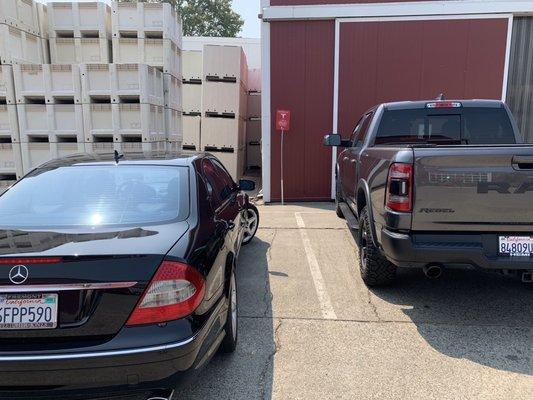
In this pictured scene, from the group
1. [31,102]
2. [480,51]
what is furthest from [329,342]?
[480,51]

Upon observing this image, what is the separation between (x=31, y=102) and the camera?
22.1 feet

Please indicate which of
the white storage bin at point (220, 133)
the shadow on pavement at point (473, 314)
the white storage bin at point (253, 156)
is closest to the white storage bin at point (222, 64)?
the white storage bin at point (220, 133)

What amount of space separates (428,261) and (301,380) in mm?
1363

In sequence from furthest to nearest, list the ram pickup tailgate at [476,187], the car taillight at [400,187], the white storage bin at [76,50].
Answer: the white storage bin at [76,50] → the car taillight at [400,187] → the ram pickup tailgate at [476,187]

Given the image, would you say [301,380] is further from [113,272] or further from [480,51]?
[480,51]

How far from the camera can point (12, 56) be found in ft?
21.4

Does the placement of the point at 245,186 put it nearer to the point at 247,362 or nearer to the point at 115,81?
the point at 247,362

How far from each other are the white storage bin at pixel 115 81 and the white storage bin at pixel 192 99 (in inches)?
249

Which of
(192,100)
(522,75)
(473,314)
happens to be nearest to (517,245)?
(473,314)

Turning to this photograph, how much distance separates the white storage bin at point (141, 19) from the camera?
7387 millimetres

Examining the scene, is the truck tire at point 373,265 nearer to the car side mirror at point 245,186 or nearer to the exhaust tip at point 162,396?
the car side mirror at point 245,186

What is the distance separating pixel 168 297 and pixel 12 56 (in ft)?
19.8

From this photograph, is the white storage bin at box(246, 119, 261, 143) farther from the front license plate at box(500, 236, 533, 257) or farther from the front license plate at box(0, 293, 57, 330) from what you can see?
the front license plate at box(0, 293, 57, 330)

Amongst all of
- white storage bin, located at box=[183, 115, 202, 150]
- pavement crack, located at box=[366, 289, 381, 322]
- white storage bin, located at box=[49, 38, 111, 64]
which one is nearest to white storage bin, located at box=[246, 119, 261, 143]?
white storage bin, located at box=[183, 115, 202, 150]
